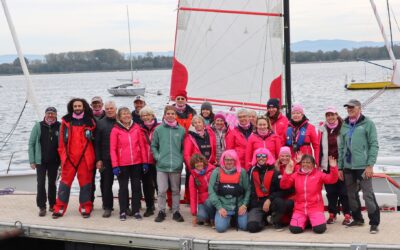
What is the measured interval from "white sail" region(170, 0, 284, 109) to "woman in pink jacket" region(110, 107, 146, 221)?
3.16m

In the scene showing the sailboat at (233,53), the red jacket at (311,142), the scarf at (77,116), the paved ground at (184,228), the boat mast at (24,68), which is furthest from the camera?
the boat mast at (24,68)

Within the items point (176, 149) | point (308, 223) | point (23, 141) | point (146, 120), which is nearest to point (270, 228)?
point (308, 223)

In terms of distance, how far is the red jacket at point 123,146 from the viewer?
802cm

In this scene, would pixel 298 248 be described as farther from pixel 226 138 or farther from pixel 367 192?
pixel 226 138

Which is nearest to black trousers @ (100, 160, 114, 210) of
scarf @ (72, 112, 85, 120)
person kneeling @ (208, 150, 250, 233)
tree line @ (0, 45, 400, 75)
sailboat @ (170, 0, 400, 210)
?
scarf @ (72, 112, 85, 120)

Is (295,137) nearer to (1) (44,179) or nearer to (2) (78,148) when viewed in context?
(2) (78,148)

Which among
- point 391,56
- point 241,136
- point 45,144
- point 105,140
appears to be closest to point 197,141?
point 241,136

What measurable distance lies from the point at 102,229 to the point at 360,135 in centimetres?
304

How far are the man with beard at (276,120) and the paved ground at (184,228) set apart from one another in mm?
1144

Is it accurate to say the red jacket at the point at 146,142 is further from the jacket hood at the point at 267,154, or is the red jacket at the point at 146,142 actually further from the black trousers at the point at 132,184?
the jacket hood at the point at 267,154

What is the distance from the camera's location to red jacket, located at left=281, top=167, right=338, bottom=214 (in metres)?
7.43

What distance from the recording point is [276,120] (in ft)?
26.8

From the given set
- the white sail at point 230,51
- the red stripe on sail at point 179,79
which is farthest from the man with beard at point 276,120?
the red stripe on sail at point 179,79

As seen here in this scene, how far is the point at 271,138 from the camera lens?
7.79 m
